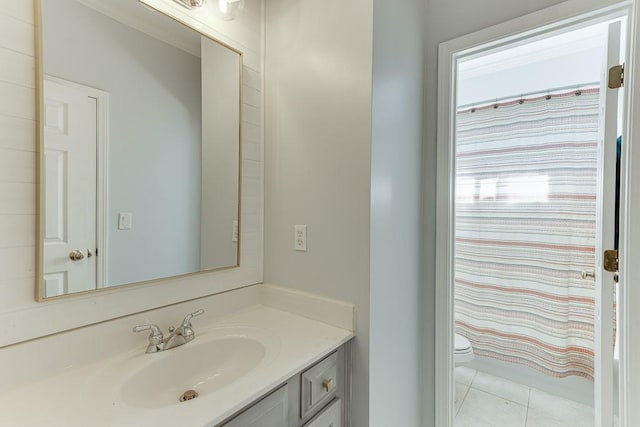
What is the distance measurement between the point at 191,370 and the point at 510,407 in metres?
2.22

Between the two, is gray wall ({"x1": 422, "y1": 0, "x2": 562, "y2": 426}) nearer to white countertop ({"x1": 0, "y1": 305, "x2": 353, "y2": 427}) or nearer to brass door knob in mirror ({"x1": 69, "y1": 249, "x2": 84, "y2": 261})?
white countertop ({"x1": 0, "y1": 305, "x2": 353, "y2": 427})

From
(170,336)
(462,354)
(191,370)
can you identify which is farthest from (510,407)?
(170,336)

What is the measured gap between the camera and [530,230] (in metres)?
2.18

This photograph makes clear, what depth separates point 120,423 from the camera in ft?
2.10

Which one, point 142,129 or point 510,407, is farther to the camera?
point 510,407

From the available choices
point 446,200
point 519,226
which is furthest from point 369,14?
point 519,226

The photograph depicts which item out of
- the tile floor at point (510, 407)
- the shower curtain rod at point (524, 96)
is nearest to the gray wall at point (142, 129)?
the tile floor at point (510, 407)

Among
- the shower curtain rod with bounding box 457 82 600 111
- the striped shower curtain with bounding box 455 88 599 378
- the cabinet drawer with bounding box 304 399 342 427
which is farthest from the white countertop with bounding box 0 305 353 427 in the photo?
the shower curtain rod with bounding box 457 82 600 111

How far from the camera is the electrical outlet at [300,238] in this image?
4.26 feet

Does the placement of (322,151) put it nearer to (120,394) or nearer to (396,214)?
(396,214)

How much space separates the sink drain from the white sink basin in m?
0.01

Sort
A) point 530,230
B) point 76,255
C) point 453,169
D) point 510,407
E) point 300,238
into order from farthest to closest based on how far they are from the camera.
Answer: point 530,230
point 510,407
point 453,169
point 300,238
point 76,255

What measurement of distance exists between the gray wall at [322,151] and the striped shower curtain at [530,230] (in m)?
1.74

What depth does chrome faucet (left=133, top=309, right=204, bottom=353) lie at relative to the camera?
0.98 m
